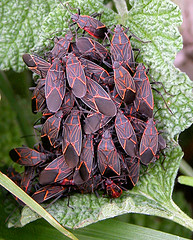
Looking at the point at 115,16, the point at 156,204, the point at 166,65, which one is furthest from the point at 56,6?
the point at 156,204

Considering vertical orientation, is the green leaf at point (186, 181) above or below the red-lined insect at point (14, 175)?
above

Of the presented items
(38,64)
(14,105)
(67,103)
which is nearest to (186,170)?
(67,103)

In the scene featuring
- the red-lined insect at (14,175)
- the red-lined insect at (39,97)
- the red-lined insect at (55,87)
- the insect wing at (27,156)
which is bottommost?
the red-lined insect at (14,175)

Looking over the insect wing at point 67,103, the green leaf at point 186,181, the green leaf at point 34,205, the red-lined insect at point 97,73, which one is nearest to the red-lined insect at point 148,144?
the green leaf at point 186,181

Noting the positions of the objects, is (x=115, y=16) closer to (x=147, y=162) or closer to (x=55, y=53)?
(x=55, y=53)

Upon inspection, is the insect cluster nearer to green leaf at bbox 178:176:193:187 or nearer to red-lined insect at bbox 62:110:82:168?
red-lined insect at bbox 62:110:82:168

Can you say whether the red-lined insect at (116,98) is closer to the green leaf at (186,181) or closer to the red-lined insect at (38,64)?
the red-lined insect at (38,64)

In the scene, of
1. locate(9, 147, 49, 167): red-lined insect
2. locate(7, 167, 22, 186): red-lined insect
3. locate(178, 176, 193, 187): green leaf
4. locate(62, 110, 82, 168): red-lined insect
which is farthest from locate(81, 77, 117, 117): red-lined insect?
locate(7, 167, 22, 186): red-lined insect
